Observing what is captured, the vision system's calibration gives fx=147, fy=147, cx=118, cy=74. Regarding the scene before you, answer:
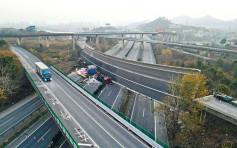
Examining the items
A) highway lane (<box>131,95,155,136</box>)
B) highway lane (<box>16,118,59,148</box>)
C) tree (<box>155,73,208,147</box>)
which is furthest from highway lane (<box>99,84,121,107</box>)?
tree (<box>155,73,208,147</box>)

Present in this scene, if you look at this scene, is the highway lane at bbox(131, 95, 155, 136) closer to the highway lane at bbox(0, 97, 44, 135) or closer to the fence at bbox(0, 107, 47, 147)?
the fence at bbox(0, 107, 47, 147)

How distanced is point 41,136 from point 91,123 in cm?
1263

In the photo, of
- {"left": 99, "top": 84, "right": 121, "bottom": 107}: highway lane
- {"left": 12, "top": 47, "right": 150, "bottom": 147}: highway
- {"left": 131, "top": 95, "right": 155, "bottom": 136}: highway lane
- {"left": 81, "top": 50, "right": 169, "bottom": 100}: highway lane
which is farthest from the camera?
{"left": 81, "top": 50, "right": 169, "bottom": 100}: highway lane

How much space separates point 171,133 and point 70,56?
7404 centimetres

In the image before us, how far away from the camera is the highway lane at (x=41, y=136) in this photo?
1115 inches

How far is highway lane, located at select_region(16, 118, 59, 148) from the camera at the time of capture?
28.3 m

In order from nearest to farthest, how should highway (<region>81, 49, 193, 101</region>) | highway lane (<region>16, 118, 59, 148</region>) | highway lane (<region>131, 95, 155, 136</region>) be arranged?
highway lane (<region>16, 118, 59, 148</region>) < highway lane (<region>131, 95, 155, 136</region>) < highway (<region>81, 49, 193, 101</region>)

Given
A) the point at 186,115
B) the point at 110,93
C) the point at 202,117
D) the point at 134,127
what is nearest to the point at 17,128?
the point at 110,93

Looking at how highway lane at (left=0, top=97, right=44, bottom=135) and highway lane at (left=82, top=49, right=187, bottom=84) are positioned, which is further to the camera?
highway lane at (left=82, top=49, right=187, bottom=84)

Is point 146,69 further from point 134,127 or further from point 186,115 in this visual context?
point 134,127

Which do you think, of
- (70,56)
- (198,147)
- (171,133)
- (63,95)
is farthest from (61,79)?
(70,56)

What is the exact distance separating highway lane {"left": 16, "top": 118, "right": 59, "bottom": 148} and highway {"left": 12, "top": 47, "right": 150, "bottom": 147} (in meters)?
5.99

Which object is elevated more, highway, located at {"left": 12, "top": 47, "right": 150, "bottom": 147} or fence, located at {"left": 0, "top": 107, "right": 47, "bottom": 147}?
highway, located at {"left": 12, "top": 47, "right": 150, "bottom": 147}

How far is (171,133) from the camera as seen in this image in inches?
1160
